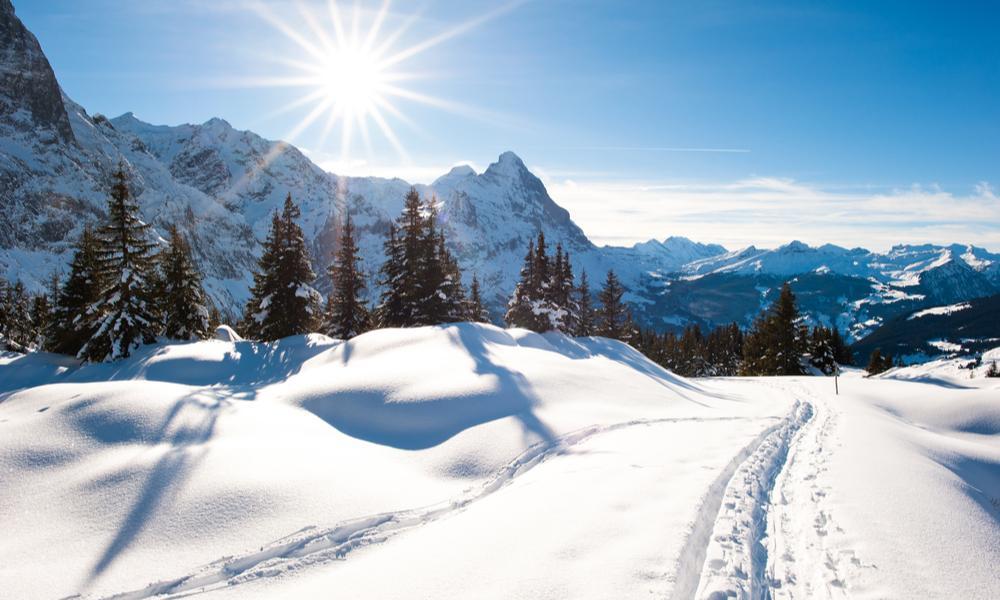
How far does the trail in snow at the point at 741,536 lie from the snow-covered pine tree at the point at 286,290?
26447 mm

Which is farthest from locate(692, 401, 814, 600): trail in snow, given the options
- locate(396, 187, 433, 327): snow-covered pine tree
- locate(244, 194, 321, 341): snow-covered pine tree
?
locate(244, 194, 321, 341): snow-covered pine tree

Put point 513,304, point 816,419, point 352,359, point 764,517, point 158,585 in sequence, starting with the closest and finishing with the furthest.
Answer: point 158,585
point 764,517
point 816,419
point 352,359
point 513,304

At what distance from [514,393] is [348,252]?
22888mm

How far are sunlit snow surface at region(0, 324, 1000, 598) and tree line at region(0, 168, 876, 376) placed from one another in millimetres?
14155

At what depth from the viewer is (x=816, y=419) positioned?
54.5 ft

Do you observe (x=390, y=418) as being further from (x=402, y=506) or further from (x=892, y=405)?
(x=892, y=405)

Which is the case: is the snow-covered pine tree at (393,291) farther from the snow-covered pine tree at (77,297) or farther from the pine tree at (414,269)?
the snow-covered pine tree at (77,297)

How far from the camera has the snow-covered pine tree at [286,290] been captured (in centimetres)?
2958

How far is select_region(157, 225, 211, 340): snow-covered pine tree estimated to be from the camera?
2895 cm

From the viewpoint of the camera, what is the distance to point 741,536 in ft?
22.4

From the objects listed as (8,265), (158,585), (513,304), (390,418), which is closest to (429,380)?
(390,418)

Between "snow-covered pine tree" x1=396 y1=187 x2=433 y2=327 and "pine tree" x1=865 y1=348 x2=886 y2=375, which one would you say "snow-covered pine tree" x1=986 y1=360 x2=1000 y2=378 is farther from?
"snow-covered pine tree" x1=396 y1=187 x2=433 y2=327

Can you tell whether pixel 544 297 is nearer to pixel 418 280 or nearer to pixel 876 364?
pixel 418 280

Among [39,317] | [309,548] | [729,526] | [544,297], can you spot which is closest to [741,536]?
[729,526]
